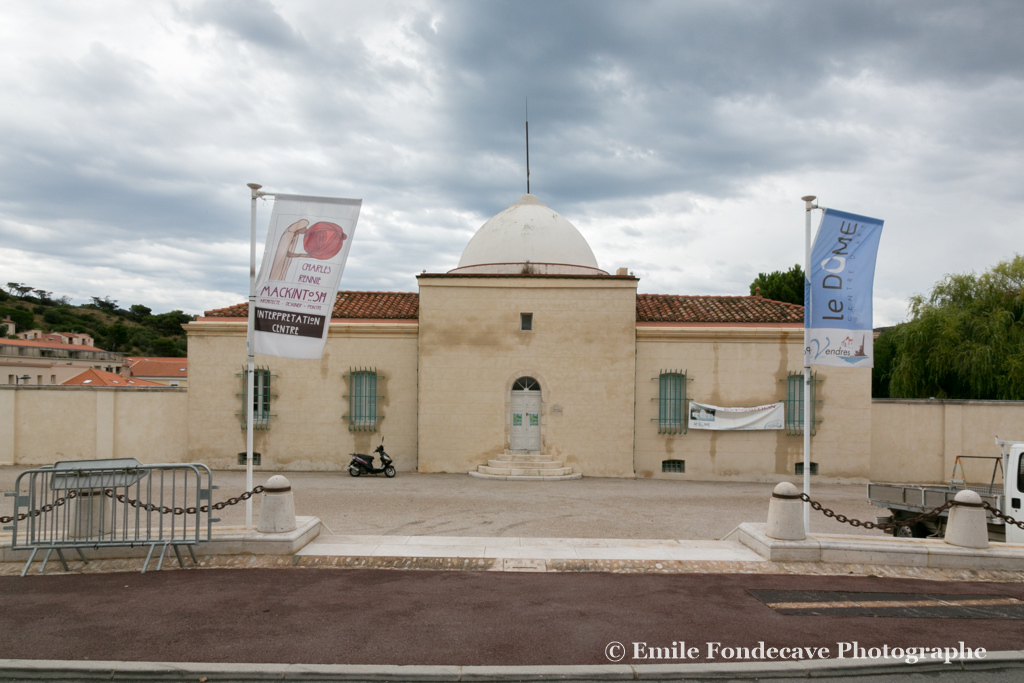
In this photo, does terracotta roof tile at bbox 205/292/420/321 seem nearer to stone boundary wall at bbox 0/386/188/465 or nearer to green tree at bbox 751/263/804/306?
stone boundary wall at bbox 0/386/188/465

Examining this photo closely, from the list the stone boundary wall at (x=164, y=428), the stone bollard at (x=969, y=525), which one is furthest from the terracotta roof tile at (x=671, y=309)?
the stone bollard at (x=969, y=525)

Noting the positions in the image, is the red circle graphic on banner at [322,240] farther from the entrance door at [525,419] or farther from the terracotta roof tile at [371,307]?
the terracotta roof tile at [371,307]

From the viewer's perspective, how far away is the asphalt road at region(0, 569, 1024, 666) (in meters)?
5.39

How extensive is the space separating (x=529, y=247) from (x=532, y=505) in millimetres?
11019

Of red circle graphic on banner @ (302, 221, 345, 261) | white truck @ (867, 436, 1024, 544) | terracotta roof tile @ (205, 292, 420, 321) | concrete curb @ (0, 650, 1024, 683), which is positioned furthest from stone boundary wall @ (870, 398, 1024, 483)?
red circle graphic on banner @ (302, 221, 345, 261)

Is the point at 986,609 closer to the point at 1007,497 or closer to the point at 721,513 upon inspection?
the point at 1007,497

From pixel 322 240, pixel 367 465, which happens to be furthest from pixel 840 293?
pixel 367 465

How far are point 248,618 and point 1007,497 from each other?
10.8m

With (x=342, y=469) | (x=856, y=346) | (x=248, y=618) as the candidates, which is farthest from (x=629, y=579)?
(x=342, y=469)

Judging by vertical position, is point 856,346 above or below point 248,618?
above

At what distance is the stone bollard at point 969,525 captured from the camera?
8.21 m

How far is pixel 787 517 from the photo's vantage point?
8406 mm

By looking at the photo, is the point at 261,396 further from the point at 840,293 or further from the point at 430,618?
the point at 840,293

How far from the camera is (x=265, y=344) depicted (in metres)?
9.01
